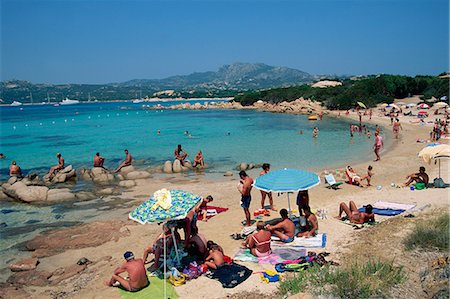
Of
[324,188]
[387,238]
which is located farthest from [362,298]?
[324,188]

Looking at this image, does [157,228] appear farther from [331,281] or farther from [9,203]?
[9,203]

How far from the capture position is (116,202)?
570 inches

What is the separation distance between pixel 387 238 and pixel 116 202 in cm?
1025

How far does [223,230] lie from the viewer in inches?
404

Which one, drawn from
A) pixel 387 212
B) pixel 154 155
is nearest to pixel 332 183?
pixel 387 212

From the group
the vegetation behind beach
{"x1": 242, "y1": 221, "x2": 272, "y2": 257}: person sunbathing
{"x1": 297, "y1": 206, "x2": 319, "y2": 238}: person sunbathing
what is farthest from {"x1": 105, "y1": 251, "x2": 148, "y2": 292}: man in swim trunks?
the vegetation behind beach

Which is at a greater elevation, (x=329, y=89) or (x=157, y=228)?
(x=329, y=89)

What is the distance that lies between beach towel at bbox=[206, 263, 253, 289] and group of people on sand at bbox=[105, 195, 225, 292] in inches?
6.2

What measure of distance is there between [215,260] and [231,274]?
1.68ft

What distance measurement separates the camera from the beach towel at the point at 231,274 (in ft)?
22.8

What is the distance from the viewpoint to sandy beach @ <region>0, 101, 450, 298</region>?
7.04 m

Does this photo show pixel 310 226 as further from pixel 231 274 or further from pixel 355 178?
pixel 355 178

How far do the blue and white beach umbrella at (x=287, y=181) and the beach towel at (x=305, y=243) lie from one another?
4.42ft

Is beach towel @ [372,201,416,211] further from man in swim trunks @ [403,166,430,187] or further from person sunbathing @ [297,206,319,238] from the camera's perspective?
person sunbathing @ [297,206,319,238]
